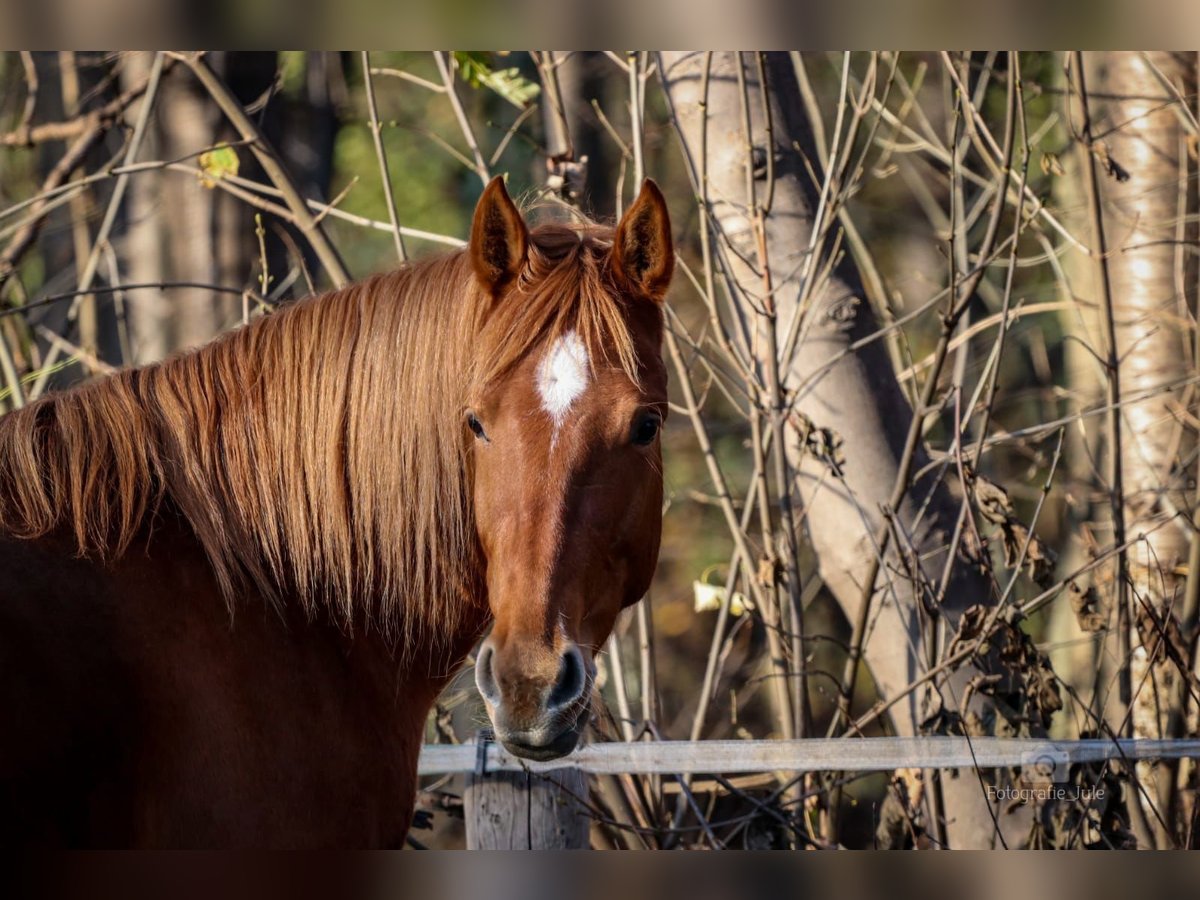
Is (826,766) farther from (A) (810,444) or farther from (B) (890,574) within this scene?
(A) (810,444)

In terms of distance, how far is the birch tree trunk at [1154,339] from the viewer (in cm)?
429

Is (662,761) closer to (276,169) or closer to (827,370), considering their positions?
(827,370)

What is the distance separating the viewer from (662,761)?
3605 mm

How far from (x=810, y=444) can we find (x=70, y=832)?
264 cm

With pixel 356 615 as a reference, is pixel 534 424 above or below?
above

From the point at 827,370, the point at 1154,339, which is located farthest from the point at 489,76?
the point at 1154,339

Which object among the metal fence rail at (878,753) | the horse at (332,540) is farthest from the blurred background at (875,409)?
the horse at (332,540)

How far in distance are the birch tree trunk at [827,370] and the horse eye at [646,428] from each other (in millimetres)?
1753

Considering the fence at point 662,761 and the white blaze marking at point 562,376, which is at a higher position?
the white blaze marking at point 562,376

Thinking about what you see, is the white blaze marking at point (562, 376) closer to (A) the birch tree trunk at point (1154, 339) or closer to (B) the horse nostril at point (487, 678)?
(B) the horse nostril at point (487, 678)

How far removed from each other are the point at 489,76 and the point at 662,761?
2.42 m

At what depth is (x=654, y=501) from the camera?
2672 millimetres
